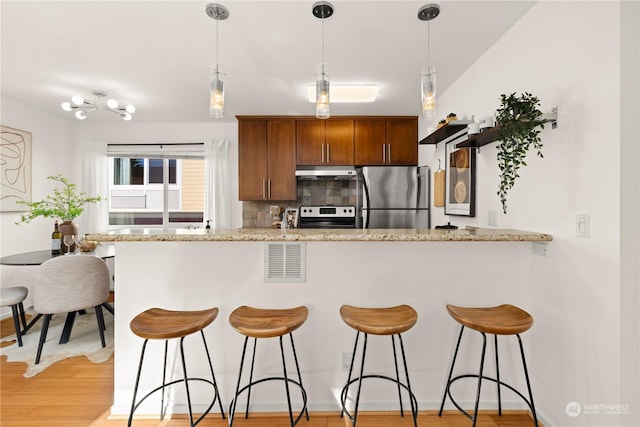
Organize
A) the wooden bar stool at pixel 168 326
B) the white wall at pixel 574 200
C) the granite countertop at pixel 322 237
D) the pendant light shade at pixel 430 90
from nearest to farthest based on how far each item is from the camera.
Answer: the white wall at pixel 574 200
the wooden bar stool at pixel 168 326
the granite countertop at pixel 322 237
the pendant light shade at pixel 430 90

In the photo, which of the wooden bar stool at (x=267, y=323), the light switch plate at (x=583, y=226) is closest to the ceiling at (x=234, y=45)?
→ the light switch plate at (x=583, y=226)

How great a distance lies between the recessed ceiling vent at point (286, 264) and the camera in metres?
1.77

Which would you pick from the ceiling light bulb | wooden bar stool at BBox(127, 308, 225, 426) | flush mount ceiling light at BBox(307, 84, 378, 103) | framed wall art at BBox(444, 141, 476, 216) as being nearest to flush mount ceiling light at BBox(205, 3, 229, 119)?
the ceiling light bulb

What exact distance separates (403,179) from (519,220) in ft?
5.96

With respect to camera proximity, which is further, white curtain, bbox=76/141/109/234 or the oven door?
white curtain, bbox=76/141/109/234

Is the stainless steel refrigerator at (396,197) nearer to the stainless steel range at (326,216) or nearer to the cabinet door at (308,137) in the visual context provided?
the stainless steel range at (326,216)

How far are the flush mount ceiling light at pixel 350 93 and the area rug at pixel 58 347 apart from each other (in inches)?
116

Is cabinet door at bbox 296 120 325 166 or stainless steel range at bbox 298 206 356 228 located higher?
cabinet door at bbox 296 120 325 166

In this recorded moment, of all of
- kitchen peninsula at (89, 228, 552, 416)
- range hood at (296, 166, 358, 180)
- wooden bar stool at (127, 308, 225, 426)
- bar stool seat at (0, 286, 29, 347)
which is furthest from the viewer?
range hood at (296, 166, 358, 180)

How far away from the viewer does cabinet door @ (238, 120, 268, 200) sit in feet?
12.7

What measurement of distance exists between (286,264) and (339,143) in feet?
8.01

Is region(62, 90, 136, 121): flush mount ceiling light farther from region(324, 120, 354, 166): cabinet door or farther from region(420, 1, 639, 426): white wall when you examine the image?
region(420, 1, 639, 426): white wall

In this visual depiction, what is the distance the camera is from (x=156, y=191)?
14.5 ft

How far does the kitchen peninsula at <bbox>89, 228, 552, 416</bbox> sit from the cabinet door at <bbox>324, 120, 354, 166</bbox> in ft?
7.34
